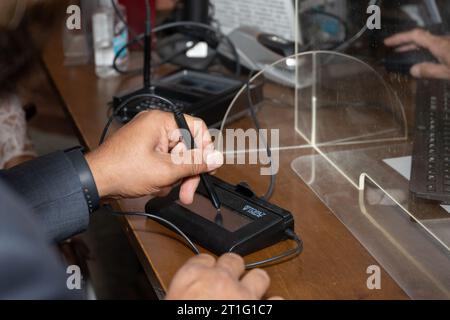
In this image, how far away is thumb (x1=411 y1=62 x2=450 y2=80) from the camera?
3.49 feet

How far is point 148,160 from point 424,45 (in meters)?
0.48

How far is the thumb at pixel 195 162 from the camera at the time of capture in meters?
0.98

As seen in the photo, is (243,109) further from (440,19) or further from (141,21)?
(141,21)

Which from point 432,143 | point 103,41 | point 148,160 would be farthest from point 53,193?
point 103,41

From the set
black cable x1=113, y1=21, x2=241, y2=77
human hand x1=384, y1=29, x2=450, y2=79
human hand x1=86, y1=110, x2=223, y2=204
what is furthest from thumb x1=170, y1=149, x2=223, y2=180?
black cable x1=113, y1=21, x2=241, y2=77

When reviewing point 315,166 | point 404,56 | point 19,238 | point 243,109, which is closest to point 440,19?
point 404,56

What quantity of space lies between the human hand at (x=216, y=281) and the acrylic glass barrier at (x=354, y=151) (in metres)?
0.20

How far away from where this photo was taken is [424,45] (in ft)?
3.51

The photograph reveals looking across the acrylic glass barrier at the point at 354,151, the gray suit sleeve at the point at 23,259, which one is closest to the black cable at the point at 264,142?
the acrylic glass barrier at the point at 354,151

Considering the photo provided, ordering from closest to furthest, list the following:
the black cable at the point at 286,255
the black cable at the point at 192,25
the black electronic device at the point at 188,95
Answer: the black cable at the point at 286,255, the black electronic device at the point at 188,95, the black cable at the point at 192,25

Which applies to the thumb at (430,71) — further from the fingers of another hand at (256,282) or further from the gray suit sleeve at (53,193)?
the gray suit sleeve at (53,193)

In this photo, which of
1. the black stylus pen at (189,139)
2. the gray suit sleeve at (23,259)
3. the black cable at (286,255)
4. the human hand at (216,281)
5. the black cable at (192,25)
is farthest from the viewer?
the black cable at (192,25)

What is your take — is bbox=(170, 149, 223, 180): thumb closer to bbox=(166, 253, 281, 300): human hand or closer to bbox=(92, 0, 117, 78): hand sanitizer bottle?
bbox=(166, 253, 281, 300): human hand

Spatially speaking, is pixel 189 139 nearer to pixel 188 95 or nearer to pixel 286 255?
pixel 286 255
